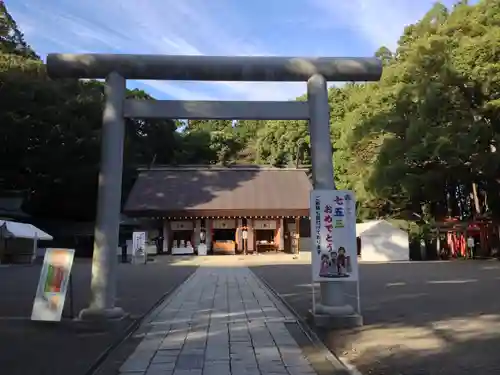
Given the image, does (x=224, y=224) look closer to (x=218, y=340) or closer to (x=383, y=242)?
(x=383, y=242)

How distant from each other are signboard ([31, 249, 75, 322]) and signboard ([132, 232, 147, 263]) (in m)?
16.6

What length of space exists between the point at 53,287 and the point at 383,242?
21.3 m

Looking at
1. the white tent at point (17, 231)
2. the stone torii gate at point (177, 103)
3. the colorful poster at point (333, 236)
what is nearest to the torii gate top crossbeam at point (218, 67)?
the stone torii gate at point (177, 103)

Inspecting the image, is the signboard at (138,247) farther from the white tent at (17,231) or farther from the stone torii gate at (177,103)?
the stone torii gate at (177,103)

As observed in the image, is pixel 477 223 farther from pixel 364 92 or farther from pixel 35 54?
pixel 35 54

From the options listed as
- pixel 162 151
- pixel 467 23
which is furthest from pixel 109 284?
pixel 162 151

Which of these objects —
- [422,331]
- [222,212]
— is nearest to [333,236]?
[422,331]

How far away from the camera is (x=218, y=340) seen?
6258 millimetres

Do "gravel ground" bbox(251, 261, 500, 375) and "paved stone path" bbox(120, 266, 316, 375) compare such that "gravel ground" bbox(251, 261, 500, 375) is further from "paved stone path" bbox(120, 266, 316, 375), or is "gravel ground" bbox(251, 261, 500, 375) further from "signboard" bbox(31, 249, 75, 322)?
"signboard" bbox(31, 249, 75, 322)

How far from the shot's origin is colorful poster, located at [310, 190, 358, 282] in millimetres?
7219

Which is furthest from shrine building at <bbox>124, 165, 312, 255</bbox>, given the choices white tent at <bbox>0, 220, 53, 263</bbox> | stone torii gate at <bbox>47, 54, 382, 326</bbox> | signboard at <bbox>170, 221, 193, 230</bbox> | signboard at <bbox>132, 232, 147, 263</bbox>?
stone torii gate at <bbox>47, 54, 382, 326</bbox>

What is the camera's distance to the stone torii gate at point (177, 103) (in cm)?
761

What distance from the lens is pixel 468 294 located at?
34.5 ft

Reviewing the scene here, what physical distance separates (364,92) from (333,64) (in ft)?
60.1
